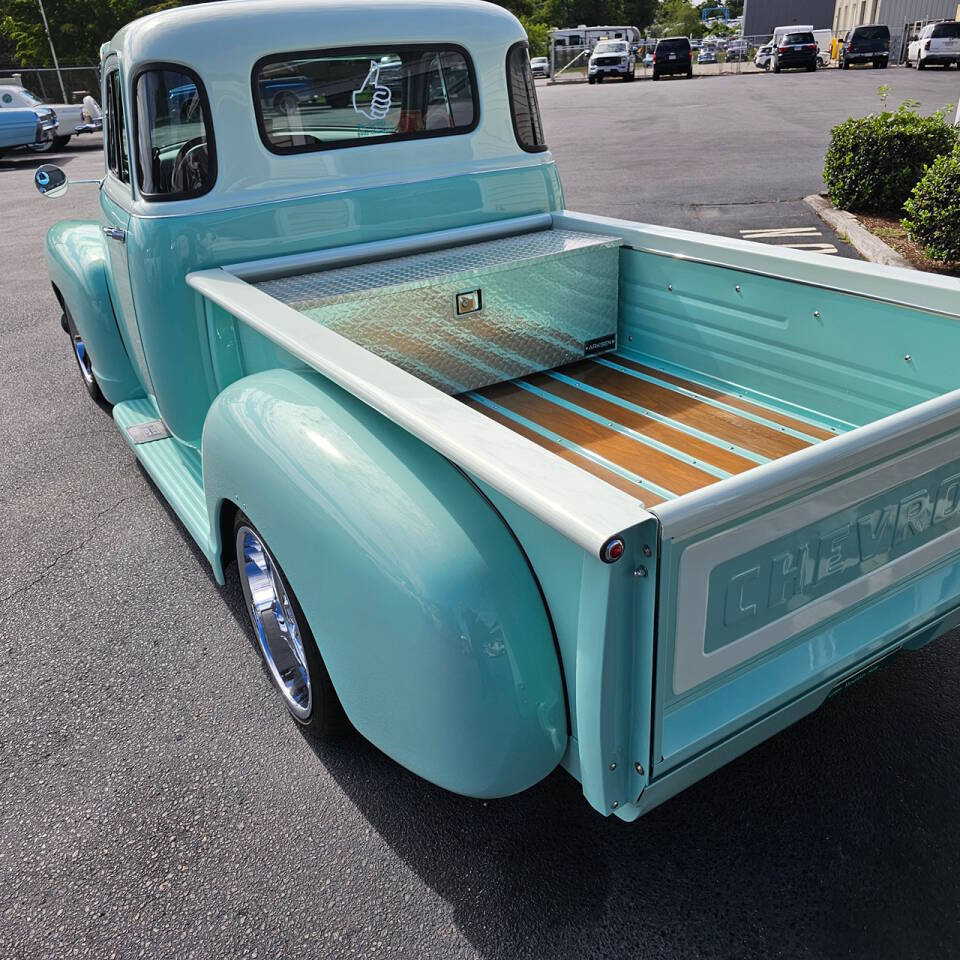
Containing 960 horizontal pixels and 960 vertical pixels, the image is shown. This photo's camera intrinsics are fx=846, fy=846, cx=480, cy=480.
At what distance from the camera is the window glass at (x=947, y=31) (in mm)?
28469

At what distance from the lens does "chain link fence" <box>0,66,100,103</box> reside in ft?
107

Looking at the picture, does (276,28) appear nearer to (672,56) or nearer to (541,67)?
(672,56)

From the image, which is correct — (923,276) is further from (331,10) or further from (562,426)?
→ (331,10)

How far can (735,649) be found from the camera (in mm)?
1635

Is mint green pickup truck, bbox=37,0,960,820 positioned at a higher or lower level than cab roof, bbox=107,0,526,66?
lower

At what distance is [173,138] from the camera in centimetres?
305

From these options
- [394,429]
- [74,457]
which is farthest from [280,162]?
[74,457]

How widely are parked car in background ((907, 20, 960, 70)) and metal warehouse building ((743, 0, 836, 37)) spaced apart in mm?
32096

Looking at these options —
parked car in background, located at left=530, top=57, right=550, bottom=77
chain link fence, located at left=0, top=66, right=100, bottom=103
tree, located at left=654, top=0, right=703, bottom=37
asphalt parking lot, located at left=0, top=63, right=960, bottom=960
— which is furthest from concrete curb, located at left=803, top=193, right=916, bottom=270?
tree, located at left=654, top=0, right=703, bottom=37

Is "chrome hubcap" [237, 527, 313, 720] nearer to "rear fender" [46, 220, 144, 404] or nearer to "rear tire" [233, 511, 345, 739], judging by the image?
"rear tire" [233, 511, 345, 739]

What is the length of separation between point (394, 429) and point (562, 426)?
1.14m

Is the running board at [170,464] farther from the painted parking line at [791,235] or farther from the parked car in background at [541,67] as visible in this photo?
the parked car in background at [541,67]

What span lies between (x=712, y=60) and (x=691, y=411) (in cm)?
5221

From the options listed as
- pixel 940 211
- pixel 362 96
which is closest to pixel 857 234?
pixel 940 211
